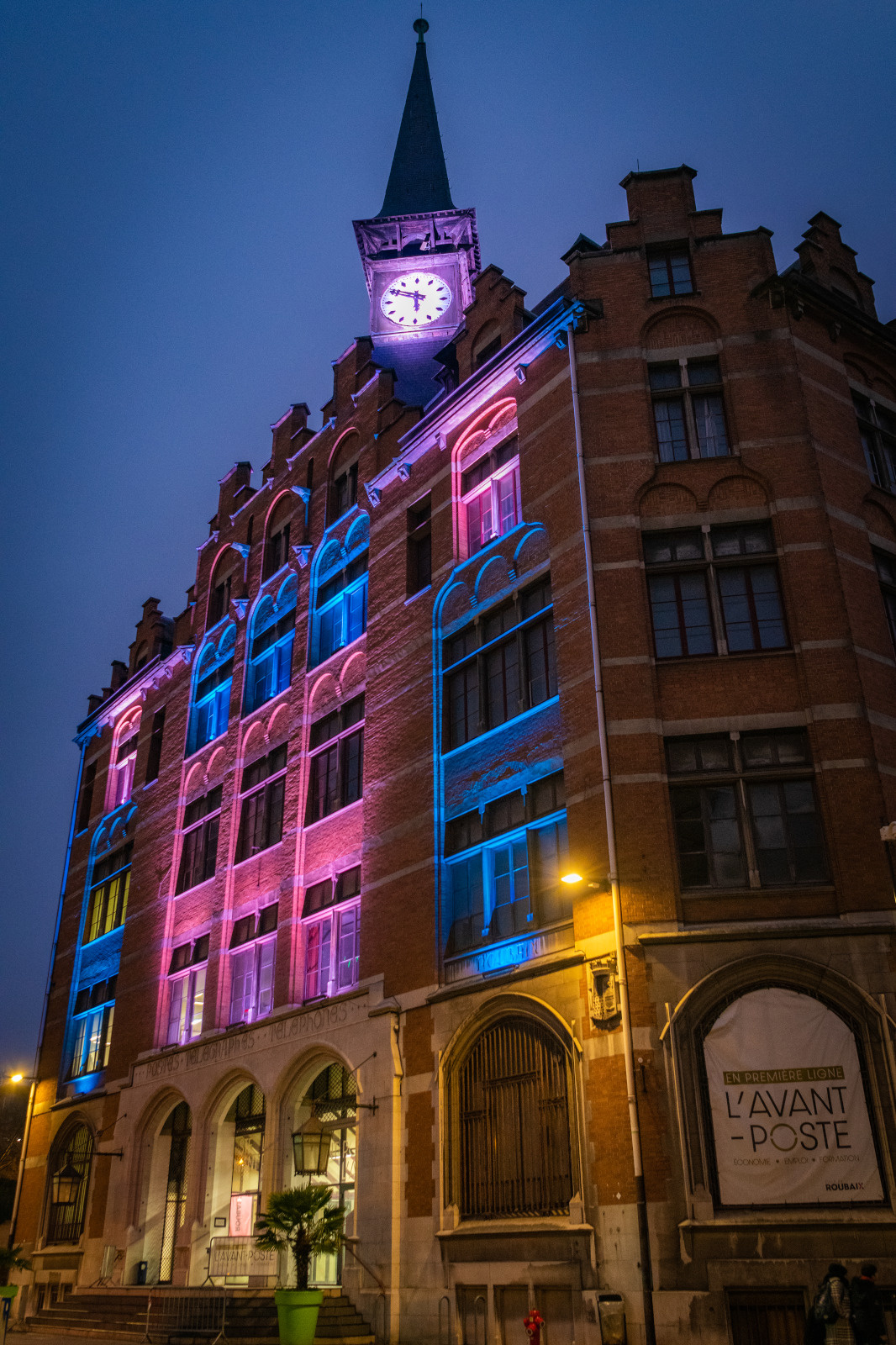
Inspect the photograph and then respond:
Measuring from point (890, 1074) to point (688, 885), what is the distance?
415 centimetres

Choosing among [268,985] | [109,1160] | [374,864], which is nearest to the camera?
[374,864]

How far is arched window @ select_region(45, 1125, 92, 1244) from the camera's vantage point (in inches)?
1371

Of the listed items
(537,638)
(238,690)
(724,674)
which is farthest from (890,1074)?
(238,690)

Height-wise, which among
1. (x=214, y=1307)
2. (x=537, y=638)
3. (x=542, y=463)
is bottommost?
(x=214, y=1307)

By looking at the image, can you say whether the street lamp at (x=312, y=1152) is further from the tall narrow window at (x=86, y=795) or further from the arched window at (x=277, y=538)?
the tall narrow window at (x=86, y=795)

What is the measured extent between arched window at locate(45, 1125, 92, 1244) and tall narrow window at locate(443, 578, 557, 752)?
20700 millimetres

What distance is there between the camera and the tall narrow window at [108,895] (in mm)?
39609

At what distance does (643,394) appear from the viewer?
23484 millimetres

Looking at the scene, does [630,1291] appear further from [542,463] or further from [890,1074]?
[542,463]

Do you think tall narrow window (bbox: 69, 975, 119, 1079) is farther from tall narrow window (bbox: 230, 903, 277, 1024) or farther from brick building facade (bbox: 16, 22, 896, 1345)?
tall narrow window (bbox: 230, 903, 277, 1024)

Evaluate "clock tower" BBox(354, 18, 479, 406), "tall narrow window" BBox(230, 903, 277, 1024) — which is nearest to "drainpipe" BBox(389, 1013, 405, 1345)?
"tall narrow window" BBox(230, 903, 277, 1024)

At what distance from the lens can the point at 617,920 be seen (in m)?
18.8

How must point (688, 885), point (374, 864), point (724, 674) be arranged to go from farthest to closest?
point (374, 864) → point (724, 674) → point (688, 885)

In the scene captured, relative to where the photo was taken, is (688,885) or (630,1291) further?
(688,885)
